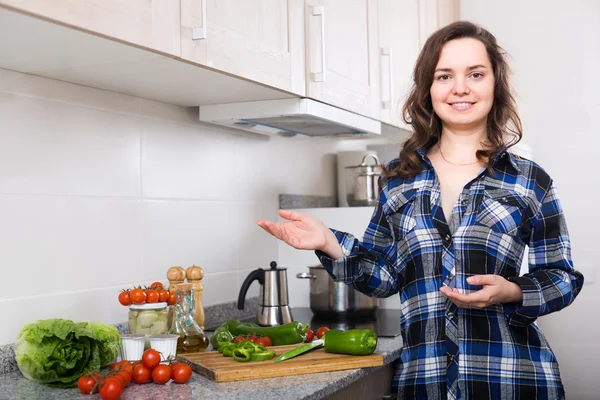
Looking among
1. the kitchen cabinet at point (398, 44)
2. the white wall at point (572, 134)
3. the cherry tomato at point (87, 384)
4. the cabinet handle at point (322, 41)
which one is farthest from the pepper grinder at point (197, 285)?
the white wall at point (572, 134)

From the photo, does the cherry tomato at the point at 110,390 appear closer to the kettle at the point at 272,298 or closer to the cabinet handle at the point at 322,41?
the kettle at the point at 272,298

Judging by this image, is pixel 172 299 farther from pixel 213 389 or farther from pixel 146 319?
pixel 213 389

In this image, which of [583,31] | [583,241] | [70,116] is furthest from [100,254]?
[583,31]

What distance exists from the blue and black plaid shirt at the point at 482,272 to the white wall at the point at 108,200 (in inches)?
23.2

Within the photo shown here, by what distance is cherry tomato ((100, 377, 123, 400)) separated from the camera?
50.6 inches

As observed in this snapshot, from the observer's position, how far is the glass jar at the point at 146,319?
166 centimetres

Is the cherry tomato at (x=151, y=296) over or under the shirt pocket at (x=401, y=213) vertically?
under

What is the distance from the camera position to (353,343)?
5.48 ft

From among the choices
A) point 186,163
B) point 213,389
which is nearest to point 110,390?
point 213,389

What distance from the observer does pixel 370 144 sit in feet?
11.0

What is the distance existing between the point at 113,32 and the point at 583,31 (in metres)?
2.57

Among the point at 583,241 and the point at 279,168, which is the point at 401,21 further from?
the point at 583,241

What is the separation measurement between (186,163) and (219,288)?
1.40 feet

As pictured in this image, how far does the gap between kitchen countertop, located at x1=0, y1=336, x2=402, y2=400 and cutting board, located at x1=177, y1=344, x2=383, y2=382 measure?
0.05 ft
